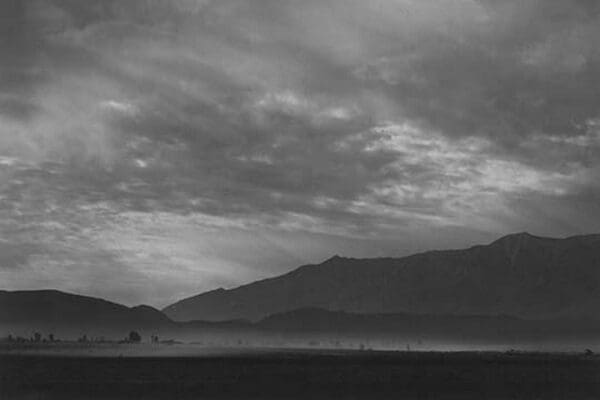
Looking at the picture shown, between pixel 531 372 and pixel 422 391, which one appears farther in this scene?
pixel 531 372

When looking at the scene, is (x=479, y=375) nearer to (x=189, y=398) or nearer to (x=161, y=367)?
(x=161, y=367)

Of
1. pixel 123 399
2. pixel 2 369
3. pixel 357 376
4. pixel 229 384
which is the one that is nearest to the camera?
pixel 123 399

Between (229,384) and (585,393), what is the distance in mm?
37838

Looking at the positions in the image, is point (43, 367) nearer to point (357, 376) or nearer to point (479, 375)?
point (357, 376)

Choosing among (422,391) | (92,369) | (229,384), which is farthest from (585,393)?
(92,369)

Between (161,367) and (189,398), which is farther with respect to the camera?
(161,367)

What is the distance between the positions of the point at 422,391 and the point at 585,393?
17.3 m

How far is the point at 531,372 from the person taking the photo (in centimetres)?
13775

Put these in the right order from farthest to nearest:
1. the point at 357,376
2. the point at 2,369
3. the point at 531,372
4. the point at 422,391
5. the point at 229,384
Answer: the point at 531,372 → the point at 2,369 → the point at 357,376 → the point at 229,384 → the point at 422,391

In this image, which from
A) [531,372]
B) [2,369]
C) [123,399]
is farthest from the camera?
[531,372]

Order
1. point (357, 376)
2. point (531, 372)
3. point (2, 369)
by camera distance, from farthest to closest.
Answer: point (531, 372) → point (2, 369) → point (357, 376)

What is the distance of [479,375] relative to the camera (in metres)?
127

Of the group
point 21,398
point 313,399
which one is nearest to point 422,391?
point 313,399

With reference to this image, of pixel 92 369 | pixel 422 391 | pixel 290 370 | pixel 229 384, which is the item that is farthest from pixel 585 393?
pixel 92 369
